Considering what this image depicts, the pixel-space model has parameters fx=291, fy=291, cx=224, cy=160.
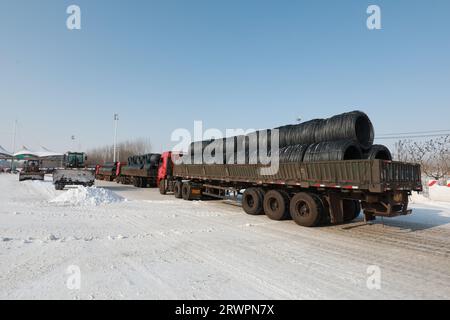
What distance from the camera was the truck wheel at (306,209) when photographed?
873 centimetres

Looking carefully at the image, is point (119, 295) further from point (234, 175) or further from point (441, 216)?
point (441, 216)

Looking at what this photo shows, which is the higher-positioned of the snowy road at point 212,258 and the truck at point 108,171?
→ the truck at point 108,171

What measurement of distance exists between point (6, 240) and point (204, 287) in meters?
4.87

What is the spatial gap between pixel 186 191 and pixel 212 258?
35.1 feet

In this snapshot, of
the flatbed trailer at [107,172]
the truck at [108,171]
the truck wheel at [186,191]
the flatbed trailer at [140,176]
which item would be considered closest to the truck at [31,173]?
the flatbed trailer at [140,176]

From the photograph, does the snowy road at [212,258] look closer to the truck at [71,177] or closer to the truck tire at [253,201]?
the truck tire at [253,201]

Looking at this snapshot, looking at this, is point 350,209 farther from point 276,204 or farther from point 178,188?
point 178,188

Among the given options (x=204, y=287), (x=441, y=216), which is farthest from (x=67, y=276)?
(x=441, y=216)

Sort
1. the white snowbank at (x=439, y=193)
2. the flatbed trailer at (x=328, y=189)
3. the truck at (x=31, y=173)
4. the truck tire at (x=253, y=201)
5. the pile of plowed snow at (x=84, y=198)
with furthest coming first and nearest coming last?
the truck at (x=31, y=173) → the white snowbank at (x=439, y=193) → the pile of plowed snow at (x=84, y=198) → the truck tire at (x=253, y=201) → the flatbed trailer at (x=328, y=189)

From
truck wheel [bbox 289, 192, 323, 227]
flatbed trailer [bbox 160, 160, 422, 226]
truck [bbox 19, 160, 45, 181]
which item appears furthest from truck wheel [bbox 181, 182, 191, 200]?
truck [bbox 19, 160, 45, 181]

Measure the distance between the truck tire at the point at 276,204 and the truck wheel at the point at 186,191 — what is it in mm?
6107

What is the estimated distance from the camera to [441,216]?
11.4m

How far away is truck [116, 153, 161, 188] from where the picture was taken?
2475 cm

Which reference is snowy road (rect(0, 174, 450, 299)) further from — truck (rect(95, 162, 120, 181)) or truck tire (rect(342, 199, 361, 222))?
truck (rect(95, 162, 120, 181))
